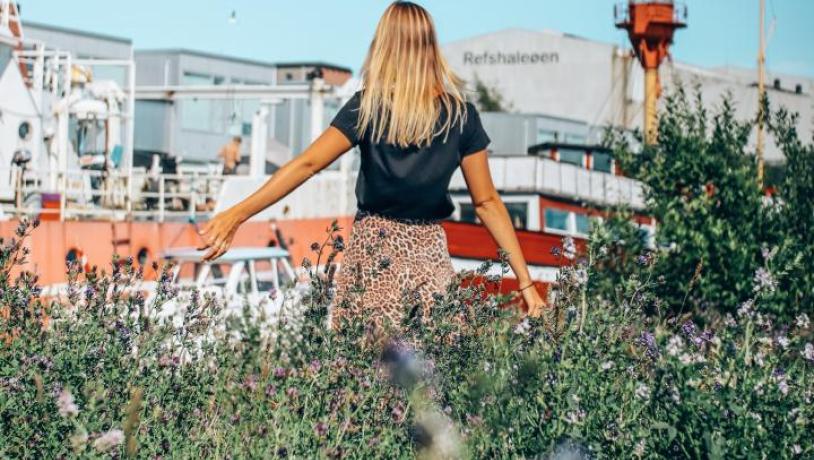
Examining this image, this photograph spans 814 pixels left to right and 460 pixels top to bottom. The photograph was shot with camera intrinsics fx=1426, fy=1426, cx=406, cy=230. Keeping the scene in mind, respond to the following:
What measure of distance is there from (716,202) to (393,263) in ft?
28.8

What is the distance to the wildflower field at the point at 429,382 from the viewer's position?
3.59 meters

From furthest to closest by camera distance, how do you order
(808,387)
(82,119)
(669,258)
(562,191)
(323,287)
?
(82,119) < (562,191) < (669,258) < (323,287) < (808,387)

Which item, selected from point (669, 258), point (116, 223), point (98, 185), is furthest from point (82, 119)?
point (669, 258)

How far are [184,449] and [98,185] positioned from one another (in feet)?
78.5

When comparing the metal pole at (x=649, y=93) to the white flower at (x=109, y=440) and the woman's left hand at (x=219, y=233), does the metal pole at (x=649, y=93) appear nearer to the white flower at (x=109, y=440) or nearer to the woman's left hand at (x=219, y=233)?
the woman's left hand at (x=219, y=233)

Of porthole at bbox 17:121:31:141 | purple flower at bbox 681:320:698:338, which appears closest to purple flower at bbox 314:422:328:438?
purple flower at bbox 681:320:698:338

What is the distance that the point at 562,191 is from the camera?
2389cm

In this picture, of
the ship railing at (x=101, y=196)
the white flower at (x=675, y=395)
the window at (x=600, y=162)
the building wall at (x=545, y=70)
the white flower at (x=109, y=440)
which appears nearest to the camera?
the white flower at (x=109, y=440)

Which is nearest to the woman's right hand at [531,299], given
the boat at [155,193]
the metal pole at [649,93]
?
the boat at [155,193]

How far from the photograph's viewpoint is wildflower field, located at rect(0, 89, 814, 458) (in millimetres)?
3594

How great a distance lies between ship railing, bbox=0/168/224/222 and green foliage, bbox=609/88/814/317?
10660 mm

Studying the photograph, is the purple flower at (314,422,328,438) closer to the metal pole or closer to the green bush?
the green bush

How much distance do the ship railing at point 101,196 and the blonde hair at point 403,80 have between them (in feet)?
54.7

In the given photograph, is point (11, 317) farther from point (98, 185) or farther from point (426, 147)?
point (98, 185)
